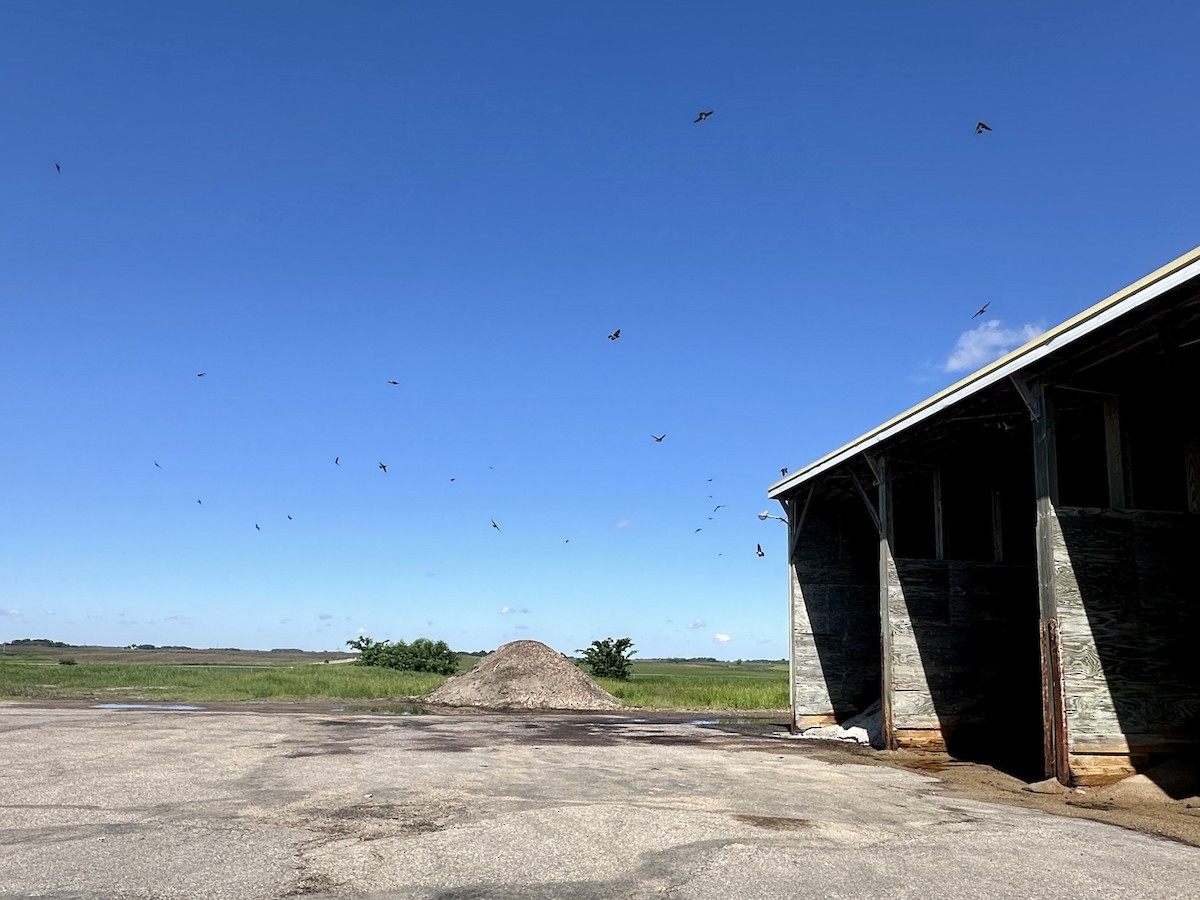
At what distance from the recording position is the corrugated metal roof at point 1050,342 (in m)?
11.1

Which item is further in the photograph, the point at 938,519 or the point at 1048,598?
the point at 938,519

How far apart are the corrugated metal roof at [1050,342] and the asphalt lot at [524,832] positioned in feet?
20.6

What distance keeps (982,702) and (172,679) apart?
1912 inches

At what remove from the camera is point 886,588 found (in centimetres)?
1986

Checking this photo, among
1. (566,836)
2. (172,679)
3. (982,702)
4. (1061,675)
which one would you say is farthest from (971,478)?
(172,679)

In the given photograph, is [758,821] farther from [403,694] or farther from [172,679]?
[172,679]

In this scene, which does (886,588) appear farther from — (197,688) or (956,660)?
(197,688)

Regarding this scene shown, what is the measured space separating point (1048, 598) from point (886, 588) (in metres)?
6.03

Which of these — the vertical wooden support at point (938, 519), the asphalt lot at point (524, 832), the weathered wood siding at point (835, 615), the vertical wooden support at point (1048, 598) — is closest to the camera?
the asphalt lot at point (524, 832)

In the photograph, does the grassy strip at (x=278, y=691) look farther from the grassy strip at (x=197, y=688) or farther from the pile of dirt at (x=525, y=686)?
the pile of dirt at (x=525, y=686)

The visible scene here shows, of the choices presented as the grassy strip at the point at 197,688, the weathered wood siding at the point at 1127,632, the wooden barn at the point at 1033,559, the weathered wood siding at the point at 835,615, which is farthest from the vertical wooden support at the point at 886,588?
the grassy strip at the point at 197,688

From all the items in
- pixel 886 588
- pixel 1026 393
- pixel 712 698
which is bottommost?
pixel 712 698

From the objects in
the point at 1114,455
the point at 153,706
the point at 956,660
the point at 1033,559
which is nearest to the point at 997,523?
the point at 1033,559

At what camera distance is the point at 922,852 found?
27.5ft
